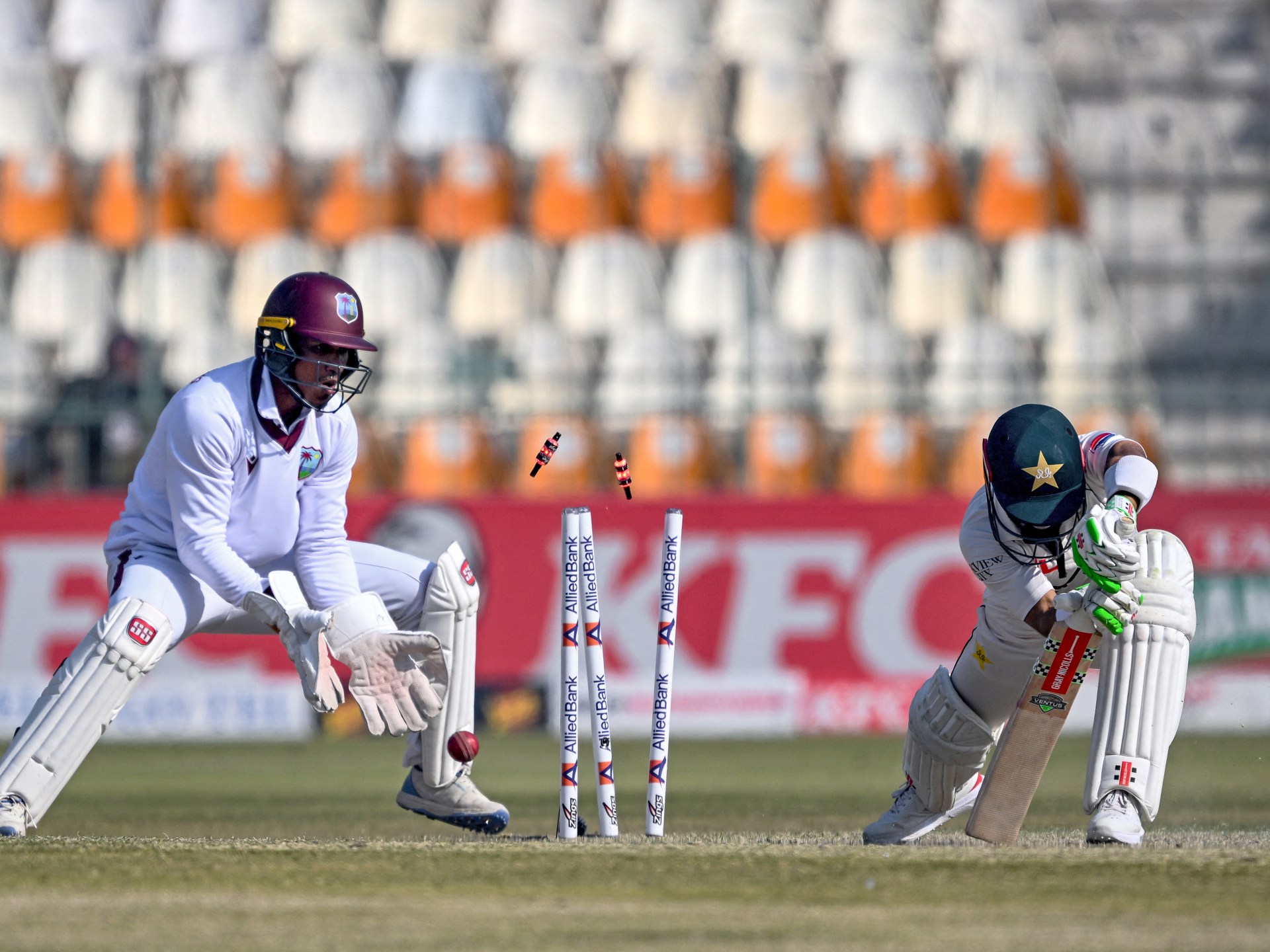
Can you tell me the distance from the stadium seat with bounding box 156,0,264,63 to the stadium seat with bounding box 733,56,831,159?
4.91 m

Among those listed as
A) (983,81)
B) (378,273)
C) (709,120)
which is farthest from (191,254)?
(983,81)

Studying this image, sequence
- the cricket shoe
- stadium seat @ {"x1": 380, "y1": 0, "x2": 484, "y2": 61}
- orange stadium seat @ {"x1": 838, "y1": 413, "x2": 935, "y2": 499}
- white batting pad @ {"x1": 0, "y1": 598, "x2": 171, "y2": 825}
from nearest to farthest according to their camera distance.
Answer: white batting pad @ {"x1": 0, "y1": 598, "x2": 171, "y2": 825} → the cricket shoe → orange stadium seat @ {"x1": 838, "y1": 413, "x2": 935, "y2": 499} → stadium seat @ {"x1": 380, "y1": 0, "x2": 484, "y2": 61}

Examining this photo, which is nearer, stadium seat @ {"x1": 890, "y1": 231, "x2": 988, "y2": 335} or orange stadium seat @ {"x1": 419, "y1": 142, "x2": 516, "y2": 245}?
stadium seat @ {"x1": 890, "y1": 231, "x2": 988, "y2": 335}

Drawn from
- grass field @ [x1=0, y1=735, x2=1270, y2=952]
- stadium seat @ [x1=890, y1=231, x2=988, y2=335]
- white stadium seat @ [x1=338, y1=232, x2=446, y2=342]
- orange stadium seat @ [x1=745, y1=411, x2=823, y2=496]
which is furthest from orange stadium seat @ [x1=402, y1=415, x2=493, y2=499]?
grass field @ [x1=0, y1=735, x2=1270, y2=952]

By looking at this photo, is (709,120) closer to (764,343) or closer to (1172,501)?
(764,343)

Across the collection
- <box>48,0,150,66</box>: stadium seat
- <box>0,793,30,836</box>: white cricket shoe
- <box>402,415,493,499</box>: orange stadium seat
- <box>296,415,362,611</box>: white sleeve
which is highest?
<box>48,0,150,66</box>: stadium seat

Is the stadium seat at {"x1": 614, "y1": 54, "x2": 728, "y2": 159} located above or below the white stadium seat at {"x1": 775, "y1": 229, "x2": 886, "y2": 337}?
above

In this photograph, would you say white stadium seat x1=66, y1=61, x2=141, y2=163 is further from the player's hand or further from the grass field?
the player's hand

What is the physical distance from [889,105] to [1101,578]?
1239 centimetres

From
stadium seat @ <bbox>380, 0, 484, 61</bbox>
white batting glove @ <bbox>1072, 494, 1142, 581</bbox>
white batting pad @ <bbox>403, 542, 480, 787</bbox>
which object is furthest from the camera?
stadium seat @ <bbox>380, 0, 484, 61</bbox>

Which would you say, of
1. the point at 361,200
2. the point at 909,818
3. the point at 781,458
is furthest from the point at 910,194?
the point at 909,818

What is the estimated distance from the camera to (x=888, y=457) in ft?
47.4

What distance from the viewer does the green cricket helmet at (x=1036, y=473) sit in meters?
5.45

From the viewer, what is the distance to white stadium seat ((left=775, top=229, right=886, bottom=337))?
16.0m
